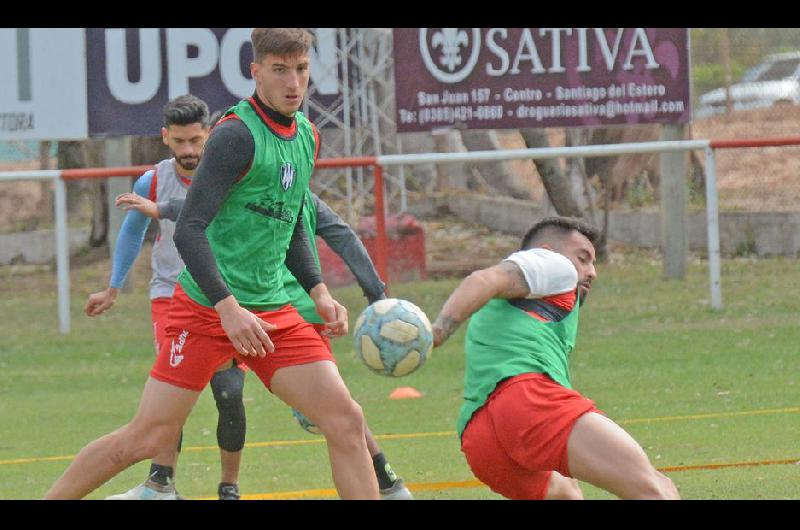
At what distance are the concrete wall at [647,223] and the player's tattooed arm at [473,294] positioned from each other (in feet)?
32.0

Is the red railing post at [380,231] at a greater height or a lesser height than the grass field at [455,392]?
greater

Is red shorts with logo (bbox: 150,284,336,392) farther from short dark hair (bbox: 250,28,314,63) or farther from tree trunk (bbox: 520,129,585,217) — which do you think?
tree trunk (bbox: 520,129,585,217)

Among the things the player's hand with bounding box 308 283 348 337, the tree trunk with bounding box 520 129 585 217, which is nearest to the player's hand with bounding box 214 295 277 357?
the player's hand with bounding box 308 283 348 337

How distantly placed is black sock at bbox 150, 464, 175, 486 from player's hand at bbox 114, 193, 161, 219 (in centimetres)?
120

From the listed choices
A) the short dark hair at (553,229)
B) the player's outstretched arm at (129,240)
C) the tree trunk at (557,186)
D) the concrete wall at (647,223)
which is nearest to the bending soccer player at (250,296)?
the short dark hair at (553,229)

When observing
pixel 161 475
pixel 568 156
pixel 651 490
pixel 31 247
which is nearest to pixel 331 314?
pixel 161 475

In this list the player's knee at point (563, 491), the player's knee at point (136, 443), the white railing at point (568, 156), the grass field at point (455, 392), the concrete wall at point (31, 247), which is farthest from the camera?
the concrete wall at point (31, 247)

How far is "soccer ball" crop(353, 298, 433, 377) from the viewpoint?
516 cm

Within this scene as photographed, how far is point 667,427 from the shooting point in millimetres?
8852

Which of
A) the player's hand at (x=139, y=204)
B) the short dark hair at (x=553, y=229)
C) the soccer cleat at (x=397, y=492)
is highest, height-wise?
the player's hand at (x=139, y=204)

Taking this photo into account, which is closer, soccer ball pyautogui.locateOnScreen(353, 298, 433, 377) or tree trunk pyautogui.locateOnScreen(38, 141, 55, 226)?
soccer ball pyautogui.locateOnScreen(353, 298, 433, 377)

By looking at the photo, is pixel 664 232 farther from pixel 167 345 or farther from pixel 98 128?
pixel 167 345

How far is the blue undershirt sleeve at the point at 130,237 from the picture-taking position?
24.9ft

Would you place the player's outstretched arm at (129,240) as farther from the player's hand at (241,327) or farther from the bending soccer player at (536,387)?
the bending soccer player at (536,387)
